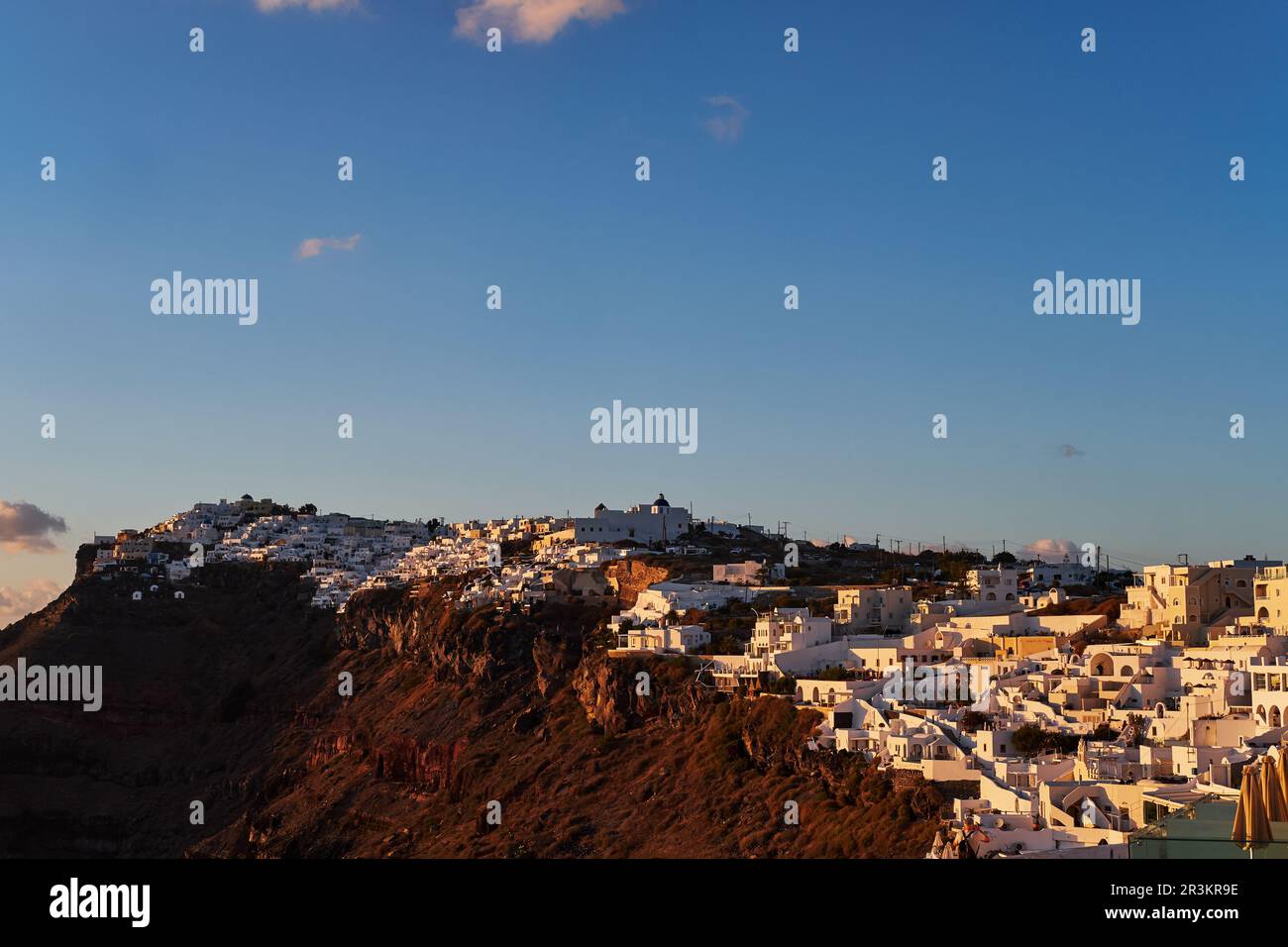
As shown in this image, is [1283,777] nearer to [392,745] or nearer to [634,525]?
[392,745]

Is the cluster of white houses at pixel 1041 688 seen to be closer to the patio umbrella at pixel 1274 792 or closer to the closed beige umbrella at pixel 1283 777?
the patio umbrella at pixel 1274 792

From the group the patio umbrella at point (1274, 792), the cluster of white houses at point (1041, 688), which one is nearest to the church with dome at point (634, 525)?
the cluster of white houses at point (1041, 688)

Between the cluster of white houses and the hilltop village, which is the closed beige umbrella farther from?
the cluster of white houses

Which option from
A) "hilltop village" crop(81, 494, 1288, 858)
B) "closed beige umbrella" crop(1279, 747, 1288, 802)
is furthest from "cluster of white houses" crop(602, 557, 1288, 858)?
"closed beige umbrella" crop(1279, 747, 1288, 802)

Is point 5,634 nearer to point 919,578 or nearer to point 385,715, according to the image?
point 385,715
